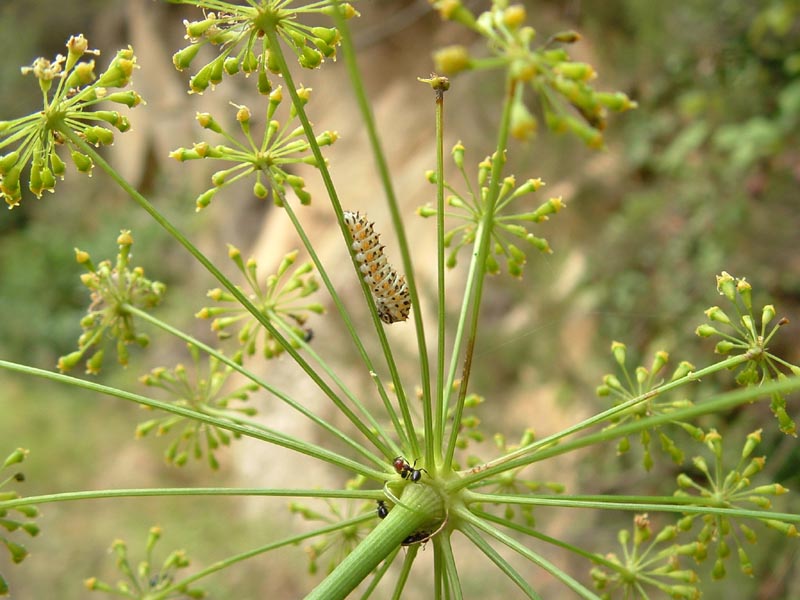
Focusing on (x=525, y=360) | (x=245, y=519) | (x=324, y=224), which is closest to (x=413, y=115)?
(x=324, y=224)

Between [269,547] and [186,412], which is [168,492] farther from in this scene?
[269,547]

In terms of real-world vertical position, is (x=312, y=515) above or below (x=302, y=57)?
below

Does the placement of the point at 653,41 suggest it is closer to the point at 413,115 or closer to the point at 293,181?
the point at 413,115

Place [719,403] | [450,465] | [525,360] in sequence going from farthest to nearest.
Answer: [525,360] → [450,465] → [719,403]

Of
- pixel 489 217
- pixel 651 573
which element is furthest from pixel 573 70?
pixel 651 573

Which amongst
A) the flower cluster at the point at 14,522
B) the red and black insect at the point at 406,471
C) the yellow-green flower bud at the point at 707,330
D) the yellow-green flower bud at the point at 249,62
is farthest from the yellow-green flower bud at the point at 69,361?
the yellow-green flower bud at the point at 707,330

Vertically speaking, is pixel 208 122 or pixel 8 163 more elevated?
pixel 208 122
